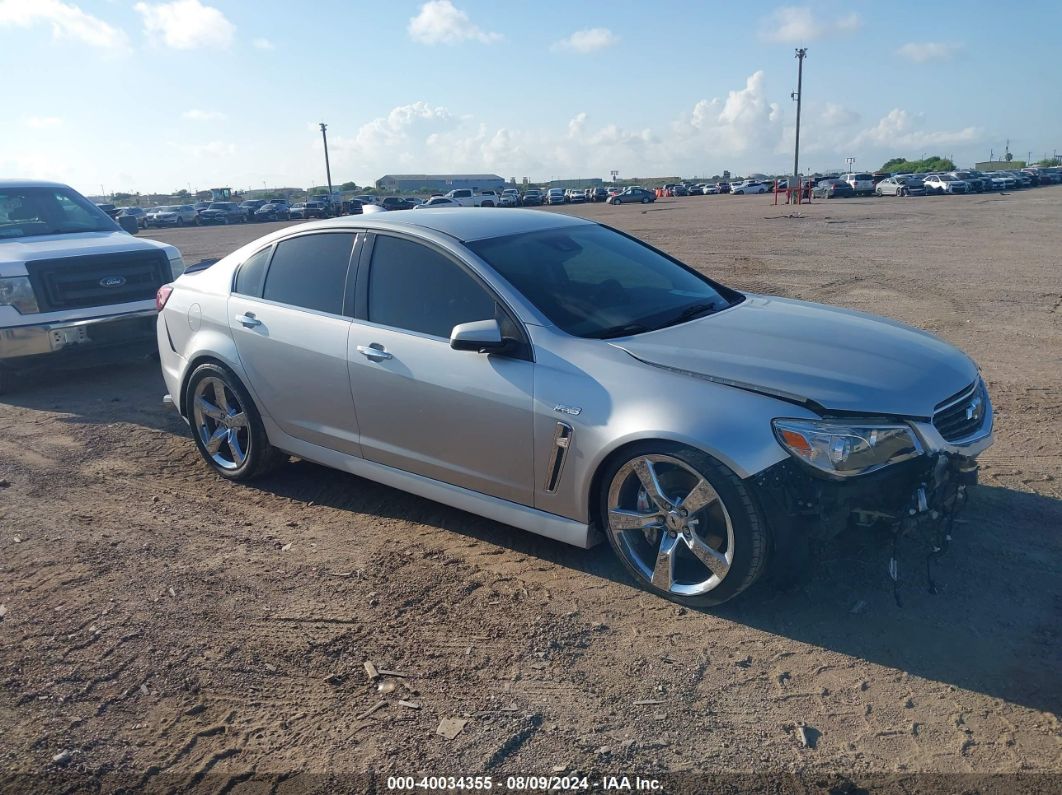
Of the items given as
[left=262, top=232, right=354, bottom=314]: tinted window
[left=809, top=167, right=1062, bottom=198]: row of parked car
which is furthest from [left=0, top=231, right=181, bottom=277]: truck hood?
[left=809, top=167, right=1062, bottom=198]: row of parked car

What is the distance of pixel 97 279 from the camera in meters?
8.52

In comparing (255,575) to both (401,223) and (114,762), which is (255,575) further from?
(401,223)

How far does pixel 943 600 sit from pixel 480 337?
2362mm

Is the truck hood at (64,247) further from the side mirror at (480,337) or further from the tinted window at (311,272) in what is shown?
the side mirror at (480,337)

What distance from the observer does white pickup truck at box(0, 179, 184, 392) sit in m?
8.05

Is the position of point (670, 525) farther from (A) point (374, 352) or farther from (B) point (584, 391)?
(A) point (374, 352)

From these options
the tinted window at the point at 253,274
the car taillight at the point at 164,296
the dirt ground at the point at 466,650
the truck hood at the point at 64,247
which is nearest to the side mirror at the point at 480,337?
the dirt ground at the point at 466,650

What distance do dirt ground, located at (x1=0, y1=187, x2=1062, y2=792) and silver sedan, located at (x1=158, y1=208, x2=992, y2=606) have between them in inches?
11.5

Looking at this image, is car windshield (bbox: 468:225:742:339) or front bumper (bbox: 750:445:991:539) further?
car windshield (bbox: 468:225:742:339)

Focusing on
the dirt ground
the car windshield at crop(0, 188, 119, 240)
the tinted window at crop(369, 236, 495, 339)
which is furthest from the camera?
the car windshield at crop(0, 188, 119, 240)

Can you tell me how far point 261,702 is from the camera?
3352 mm

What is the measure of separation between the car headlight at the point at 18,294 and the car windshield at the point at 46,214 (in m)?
1.20

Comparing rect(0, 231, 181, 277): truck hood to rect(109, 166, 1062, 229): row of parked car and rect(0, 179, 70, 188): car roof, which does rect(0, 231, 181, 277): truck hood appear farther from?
rect(109, 166, 1062, 229): row of parked car

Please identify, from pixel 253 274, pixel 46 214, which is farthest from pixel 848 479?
pixel 46 214
